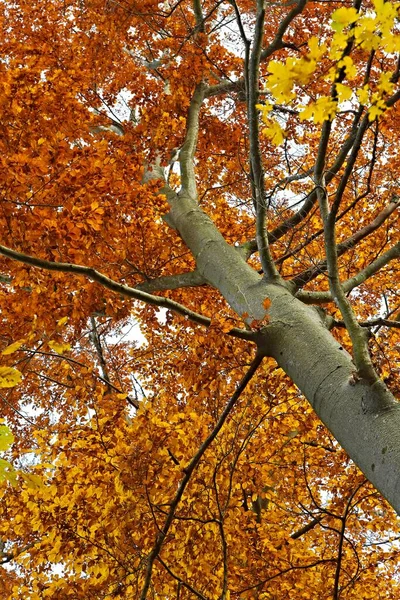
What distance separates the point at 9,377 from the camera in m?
2.04

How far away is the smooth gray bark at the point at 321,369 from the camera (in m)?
2.11

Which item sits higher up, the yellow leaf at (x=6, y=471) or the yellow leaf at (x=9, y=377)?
the yellow leaf at (x=9, y=377)

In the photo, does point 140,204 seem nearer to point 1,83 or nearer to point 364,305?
point 1,83

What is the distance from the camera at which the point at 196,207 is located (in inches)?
205

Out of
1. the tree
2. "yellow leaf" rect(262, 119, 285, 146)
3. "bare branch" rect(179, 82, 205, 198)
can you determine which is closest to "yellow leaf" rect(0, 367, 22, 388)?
the tree

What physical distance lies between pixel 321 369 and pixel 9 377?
5.04ft

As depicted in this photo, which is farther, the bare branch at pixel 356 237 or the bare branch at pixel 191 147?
the bare branch at pixel 191 147

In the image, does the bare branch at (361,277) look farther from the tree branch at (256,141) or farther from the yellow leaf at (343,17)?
the yellow leaf at (343,17)

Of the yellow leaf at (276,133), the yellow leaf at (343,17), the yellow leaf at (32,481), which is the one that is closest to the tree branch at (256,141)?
the yellow leaf at (276,133)

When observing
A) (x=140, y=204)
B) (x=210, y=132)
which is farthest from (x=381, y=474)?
(x=210, y=132)

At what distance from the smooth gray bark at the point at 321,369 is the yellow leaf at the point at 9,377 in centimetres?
145

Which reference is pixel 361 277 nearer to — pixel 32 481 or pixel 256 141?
pixel 256 141

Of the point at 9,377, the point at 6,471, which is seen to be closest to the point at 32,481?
the point at 6,471

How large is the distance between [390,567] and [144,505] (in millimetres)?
5478
